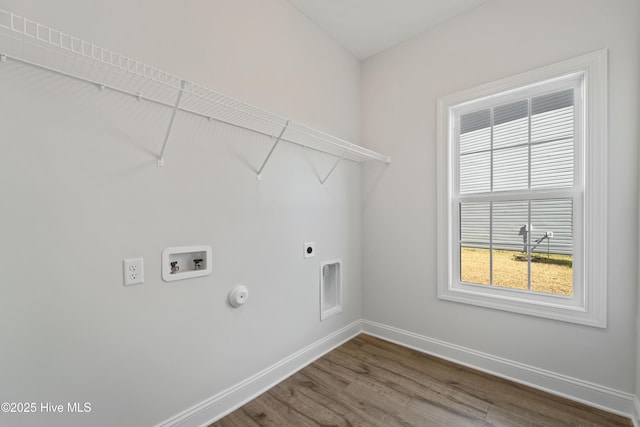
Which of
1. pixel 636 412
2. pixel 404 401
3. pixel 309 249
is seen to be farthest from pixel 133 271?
pixel 636 412

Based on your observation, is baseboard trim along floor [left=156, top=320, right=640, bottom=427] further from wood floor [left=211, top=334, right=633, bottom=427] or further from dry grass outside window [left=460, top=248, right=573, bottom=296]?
dry grass outside window [left=460, top=248, right=573, bottom=296]

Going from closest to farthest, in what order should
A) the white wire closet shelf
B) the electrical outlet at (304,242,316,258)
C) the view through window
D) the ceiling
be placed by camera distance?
1. the white wire closet shelf
2. the view through window
3. the ceiling
4. the electrical outlet at (304,242,316,258)

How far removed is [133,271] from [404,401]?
171cm

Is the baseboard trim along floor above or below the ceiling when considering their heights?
below

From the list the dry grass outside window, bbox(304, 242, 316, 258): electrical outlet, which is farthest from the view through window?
bbox(304, 242, 316, 258): electrical outlet

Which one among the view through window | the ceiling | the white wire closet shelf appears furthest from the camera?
the ceiling

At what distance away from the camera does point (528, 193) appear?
1.86 meters

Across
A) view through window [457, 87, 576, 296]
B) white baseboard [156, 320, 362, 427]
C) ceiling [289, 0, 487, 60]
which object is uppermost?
ceiling [289, 0, 487, 60]

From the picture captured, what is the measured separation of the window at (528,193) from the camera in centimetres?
159

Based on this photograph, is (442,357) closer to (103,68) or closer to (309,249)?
(309,249)

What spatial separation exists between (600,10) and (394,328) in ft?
8.55

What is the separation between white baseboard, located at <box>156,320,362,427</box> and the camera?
1.41 m

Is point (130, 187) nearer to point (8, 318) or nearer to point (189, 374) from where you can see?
point (8, 318)

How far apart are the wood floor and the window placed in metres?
0.52
